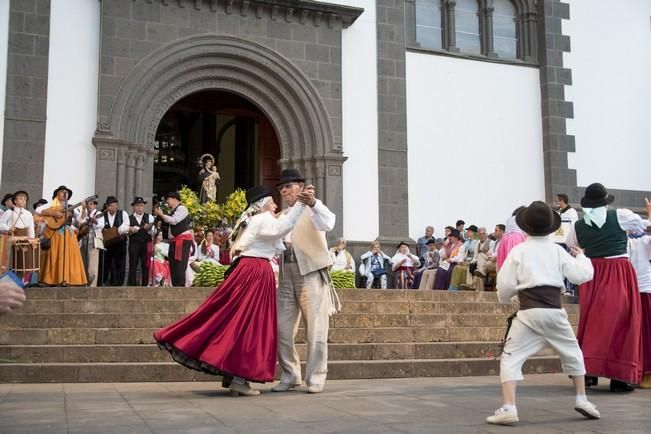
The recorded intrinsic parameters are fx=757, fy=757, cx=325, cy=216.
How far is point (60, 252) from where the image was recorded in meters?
11.6

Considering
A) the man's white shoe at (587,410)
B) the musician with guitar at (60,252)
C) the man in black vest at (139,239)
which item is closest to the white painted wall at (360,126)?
the man in black vest at (139,239)

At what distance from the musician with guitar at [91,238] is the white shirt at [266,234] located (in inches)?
259

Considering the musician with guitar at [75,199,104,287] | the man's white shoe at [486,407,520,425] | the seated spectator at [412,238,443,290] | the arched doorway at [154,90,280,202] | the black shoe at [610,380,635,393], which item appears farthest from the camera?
the arched doorway at [154,90,280,202]

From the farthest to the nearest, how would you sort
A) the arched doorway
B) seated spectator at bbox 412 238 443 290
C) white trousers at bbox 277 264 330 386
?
the arched doorway
seated spectator at bbox 412 238 443 290
white trousers at bbox 277 264 330 386

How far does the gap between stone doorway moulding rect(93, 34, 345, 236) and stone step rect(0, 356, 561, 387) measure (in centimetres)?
699

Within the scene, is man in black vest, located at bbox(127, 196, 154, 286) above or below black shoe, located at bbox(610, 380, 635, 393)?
above

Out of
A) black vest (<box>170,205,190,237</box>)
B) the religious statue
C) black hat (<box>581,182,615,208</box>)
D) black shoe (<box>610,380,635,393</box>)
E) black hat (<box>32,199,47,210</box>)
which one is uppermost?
the religious statue

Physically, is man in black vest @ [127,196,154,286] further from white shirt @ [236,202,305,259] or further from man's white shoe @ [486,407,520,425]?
man's white shoe @ [486,407,520,425]

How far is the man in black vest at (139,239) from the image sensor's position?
42.0 ft

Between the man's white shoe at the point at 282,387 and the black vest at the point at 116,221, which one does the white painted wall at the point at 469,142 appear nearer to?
the black vest at the point at 116,221

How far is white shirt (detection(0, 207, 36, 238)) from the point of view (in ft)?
37.2

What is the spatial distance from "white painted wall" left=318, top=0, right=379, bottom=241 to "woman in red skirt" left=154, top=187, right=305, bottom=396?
931 centimetres

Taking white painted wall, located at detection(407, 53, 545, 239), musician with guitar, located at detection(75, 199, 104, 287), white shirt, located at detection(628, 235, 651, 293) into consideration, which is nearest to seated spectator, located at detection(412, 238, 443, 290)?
white painted wall, located at detection(407, 53, 545, 239)

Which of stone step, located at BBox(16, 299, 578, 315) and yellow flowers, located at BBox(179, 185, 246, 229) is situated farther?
yellow flowers, located at BBox(179, 185, 246, 229)
